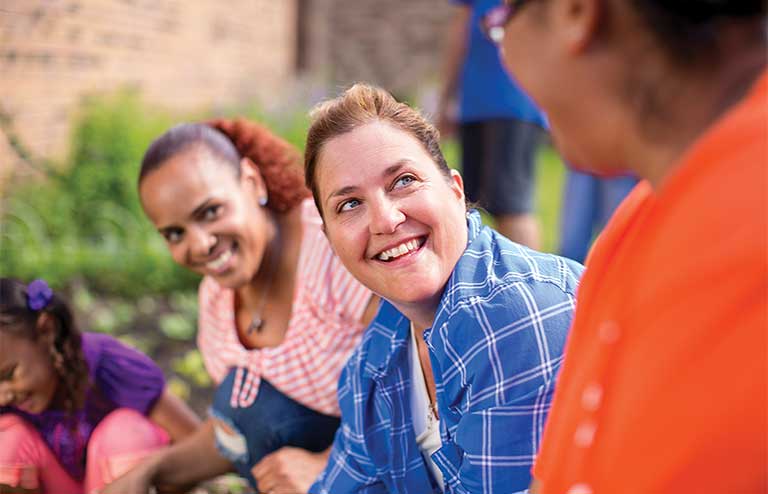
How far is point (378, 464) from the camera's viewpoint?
1.86 m

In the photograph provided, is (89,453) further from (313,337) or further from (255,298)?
(313,337)

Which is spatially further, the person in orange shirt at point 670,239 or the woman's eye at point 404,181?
the woman's eye at point 404,181

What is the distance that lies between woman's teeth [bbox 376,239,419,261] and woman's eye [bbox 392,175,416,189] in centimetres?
13

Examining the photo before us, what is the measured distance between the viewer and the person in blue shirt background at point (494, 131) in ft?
12.4

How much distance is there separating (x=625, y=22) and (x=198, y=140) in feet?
5.65

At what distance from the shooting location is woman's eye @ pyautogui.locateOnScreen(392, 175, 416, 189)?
1.68m

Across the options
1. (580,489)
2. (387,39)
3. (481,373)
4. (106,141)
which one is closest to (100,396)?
(481,373)

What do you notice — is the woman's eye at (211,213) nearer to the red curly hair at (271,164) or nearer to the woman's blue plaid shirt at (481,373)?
the red curly hair at (271,164)

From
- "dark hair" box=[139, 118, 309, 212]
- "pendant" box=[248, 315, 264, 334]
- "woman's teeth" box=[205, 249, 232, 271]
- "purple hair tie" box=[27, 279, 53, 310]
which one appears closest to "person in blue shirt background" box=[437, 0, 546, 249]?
"dark hair" box=[139, 118, 309, 212]

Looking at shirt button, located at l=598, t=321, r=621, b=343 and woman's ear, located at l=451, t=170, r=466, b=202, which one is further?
woman's ear, located at l=451, t=170, r=466, b=202

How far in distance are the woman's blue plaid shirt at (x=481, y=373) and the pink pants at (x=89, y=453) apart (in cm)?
94

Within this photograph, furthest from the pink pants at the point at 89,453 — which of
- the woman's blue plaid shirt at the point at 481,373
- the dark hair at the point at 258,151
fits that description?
the woman's blue plaid shirt at the point at 481,373

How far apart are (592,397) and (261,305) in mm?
1725

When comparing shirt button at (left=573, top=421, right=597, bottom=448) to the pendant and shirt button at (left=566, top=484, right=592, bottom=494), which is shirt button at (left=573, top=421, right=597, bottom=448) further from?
the pendant
